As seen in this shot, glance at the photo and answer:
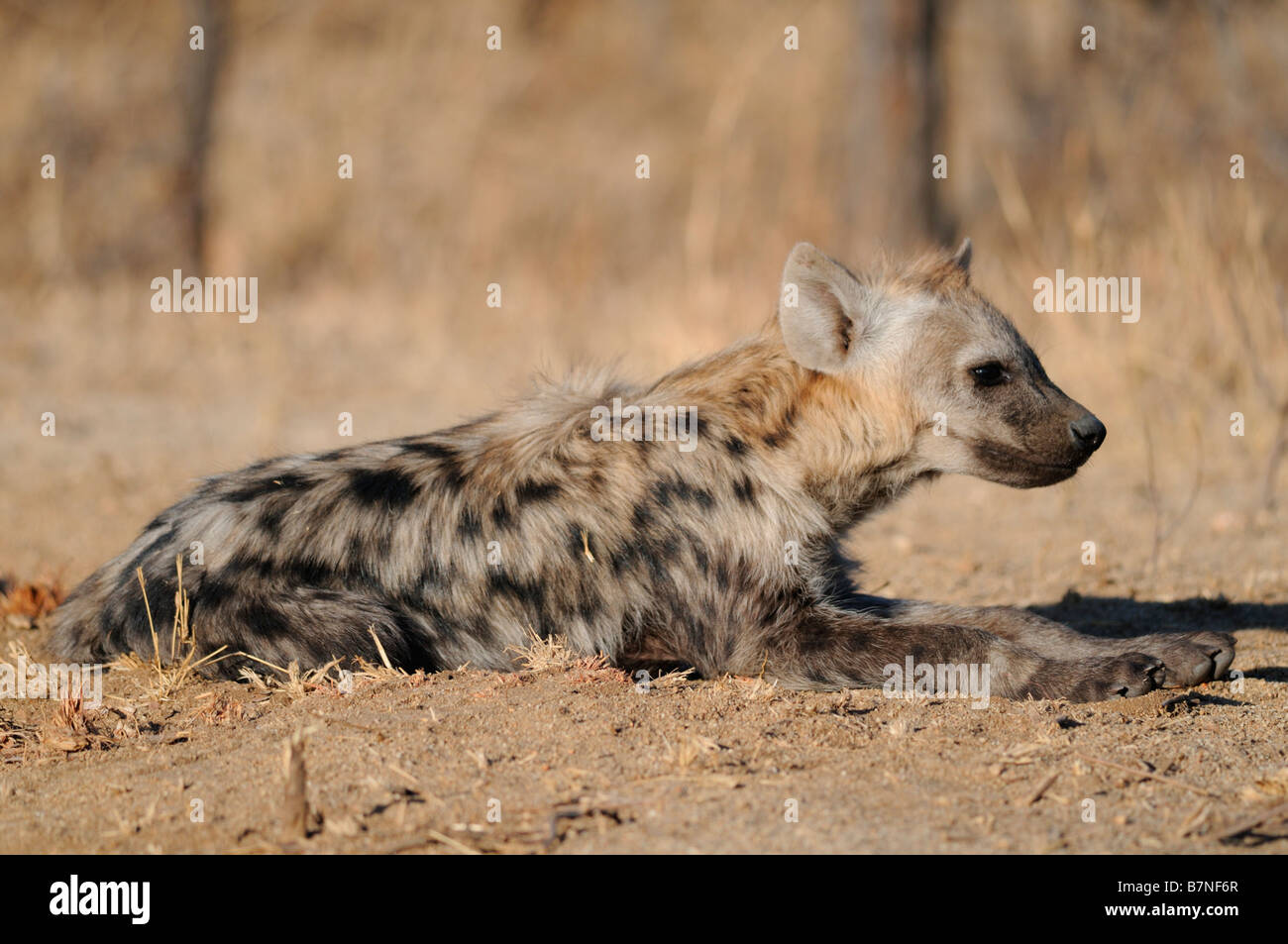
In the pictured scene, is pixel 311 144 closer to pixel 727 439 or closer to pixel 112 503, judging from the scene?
pixel 112 503

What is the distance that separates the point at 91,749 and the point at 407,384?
6893 millimetres

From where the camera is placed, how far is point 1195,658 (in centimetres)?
382

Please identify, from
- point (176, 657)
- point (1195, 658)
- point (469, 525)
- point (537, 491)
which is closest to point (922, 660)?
point (1195, 658)

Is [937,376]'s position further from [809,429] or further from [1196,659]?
[1196,659]

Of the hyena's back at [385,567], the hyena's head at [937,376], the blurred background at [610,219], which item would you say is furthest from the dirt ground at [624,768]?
the blurred background at [610,219]

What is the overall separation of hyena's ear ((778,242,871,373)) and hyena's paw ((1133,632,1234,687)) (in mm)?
1314

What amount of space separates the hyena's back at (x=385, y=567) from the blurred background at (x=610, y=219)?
1.26 m

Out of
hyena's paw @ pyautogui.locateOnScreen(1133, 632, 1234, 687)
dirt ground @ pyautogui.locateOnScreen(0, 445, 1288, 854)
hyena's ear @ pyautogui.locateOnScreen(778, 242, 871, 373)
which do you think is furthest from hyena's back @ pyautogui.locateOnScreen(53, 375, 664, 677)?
hyena's paw @ pyautogui.locateOnScreen(1133, 632, 1234, 687)

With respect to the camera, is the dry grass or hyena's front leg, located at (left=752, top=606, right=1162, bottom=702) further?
the dry grass

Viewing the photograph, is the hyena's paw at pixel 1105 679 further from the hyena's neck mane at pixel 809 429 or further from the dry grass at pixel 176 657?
the dry grass at pixel 176 657

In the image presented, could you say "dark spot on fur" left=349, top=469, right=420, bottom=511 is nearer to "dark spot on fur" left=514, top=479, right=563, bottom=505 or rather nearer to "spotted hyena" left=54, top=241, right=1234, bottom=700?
"spotted hyena" left=54, top=241, right=1234, bottom=700

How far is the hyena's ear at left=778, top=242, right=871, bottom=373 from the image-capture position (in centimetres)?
429

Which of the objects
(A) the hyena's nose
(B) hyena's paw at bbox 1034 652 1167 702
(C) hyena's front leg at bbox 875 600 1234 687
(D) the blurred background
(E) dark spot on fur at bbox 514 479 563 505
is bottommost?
(B) hyena's paw at bbox 1034 652 1167 702

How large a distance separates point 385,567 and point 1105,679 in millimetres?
2129
